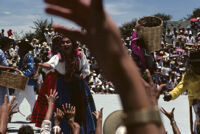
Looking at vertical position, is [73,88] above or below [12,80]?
below

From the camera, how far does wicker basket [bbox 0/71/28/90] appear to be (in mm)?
5516

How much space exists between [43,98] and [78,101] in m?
0.63

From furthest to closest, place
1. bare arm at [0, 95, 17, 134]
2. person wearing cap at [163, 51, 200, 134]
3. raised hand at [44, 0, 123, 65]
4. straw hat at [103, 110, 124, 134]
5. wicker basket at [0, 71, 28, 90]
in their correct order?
1. wicker basket at [0, 71, 28, 90]
2. person wearing cap at [163, 51, 200, 134]
3. straw hat at [103, 110, 124, 134]
4. bare arm at [0, 95, 17, 134]
5. raised hand at [44, 0, 123, 65]

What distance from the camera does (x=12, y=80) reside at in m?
5.54

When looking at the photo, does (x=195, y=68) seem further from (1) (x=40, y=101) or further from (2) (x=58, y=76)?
(1) (x=40, y=101)

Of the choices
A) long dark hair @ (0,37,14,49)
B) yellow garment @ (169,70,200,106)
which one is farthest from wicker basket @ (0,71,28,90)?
yellow garment @ (169,70,200,106)

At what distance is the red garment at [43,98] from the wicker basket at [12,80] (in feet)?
2.01

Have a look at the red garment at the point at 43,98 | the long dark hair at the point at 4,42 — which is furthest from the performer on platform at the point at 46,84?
the long dark hair at the point at 4,42

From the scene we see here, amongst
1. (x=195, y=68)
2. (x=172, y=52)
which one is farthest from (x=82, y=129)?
(x=172, y=52)

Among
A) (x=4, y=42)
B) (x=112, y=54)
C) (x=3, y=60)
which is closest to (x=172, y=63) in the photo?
(x=4, y=42)

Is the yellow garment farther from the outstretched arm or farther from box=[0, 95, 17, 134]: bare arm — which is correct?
the outstretched arm

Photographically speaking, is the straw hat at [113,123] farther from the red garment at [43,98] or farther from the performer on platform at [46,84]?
the red garment at [43,98]

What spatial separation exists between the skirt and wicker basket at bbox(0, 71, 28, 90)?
1169 millimetres

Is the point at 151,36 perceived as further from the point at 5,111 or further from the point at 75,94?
the point at 5,111
